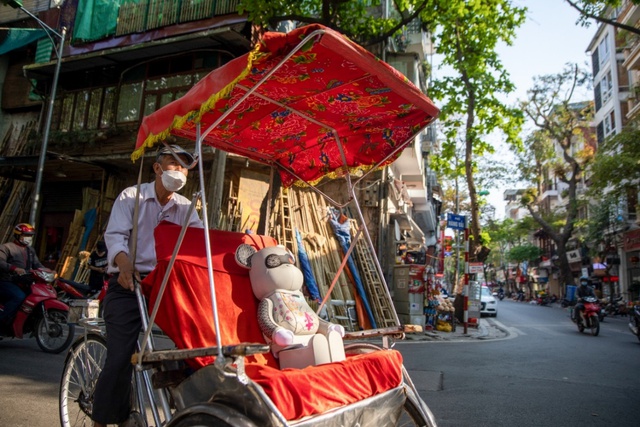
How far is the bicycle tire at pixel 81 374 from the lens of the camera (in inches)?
130

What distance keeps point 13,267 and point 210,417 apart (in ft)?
19.5

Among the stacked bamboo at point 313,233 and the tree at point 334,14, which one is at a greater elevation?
the tree at point 334,14

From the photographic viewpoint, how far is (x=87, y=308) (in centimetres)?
406

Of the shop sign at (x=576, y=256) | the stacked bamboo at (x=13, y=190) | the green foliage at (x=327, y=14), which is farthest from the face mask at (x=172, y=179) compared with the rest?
the shop sign at (x=576, y=256)

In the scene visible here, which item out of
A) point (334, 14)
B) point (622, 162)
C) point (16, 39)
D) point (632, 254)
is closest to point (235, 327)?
point (334, 14)

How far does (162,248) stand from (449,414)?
3206 mm

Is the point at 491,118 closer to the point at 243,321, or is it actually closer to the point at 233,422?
the point at 243,321

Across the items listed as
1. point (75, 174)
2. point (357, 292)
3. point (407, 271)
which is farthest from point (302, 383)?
point (75, 174)

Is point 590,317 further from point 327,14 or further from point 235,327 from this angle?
point 235,327

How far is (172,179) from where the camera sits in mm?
3000

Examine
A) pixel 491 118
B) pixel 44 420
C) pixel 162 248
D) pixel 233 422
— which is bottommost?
pixel 44 420

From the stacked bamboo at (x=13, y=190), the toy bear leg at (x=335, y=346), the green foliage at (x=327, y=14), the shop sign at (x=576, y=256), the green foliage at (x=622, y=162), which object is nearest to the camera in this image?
the toy bear leg at (x=335, y=346)

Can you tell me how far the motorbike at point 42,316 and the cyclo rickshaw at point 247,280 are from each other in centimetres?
391

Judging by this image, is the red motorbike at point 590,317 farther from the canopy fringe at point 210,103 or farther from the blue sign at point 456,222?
the canopy fringe at point 210,103
